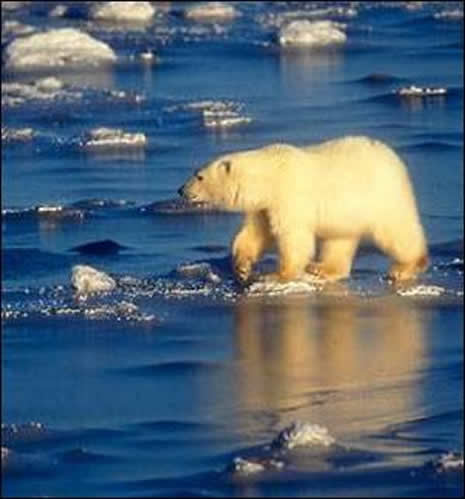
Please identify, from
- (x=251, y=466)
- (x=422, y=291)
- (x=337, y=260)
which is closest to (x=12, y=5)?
(x=337, y=260)

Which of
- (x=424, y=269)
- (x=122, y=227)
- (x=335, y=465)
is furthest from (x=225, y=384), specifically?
(x=122, y=227)

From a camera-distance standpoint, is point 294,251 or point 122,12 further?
point 122,12

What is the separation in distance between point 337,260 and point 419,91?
8.14 m

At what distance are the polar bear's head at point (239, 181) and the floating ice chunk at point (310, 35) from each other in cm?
1139

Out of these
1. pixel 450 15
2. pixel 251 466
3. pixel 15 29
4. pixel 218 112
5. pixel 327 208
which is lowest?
pixel 251 466

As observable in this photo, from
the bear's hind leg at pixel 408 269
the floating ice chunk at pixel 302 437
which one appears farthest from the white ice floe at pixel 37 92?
the floating ice chunk at pixel 302 437

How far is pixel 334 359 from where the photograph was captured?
11523 millimetres

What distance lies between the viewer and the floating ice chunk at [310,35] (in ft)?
83.2

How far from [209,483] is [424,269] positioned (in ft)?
14.8

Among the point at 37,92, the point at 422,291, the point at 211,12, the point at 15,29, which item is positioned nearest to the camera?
the point at 422,291

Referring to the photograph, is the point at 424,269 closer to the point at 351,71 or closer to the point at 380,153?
the point at 380,153

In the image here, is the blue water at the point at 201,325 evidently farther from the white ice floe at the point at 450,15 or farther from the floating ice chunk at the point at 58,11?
the floating ice chunk at the point at 58,11

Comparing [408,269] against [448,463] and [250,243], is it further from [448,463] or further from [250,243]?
[448,463]

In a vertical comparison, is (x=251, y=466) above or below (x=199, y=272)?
below
